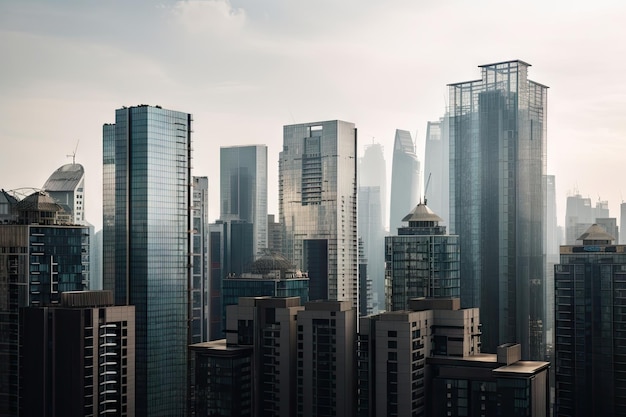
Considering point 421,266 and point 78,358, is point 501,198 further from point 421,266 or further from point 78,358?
point 78,358

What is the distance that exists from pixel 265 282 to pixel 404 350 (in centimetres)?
3738

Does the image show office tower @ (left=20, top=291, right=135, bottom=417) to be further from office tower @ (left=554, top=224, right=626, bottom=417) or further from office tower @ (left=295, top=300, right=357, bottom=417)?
office tower @ (left=554, top=224, right=626, bottom=417)

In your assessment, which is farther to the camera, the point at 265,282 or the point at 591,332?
the point at 265,282

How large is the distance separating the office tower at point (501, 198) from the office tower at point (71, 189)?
3404 inches

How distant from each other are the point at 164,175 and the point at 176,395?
3495cm

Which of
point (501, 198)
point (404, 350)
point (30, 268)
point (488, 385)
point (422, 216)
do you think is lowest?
point (488, 385)

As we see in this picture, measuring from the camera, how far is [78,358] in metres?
99.3

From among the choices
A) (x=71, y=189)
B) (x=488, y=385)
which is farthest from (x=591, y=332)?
(x=71, y=189)

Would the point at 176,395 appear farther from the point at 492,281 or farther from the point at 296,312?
the point at 492,281

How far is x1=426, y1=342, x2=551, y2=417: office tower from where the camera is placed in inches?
3600

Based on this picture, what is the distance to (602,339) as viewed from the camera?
115562 millimetres

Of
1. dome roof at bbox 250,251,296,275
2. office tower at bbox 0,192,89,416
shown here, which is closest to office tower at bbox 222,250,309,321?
dome roof at bbox 250,251,296,275

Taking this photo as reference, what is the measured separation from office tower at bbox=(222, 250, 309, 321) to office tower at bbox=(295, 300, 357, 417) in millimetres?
25172

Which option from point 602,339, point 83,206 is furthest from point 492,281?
point 83,206
